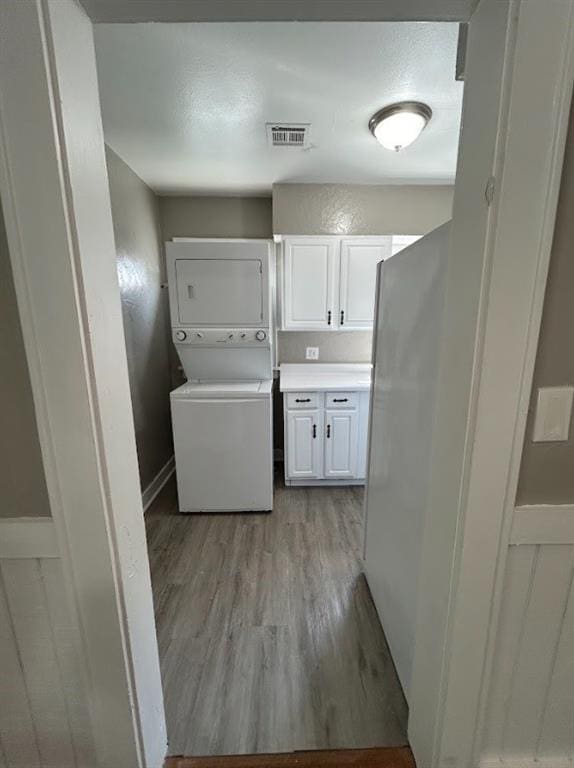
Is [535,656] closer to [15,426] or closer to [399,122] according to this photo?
[15,426]

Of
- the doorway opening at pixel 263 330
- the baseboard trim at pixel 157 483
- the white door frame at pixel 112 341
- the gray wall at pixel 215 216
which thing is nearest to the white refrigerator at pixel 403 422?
the doorway opening at pixel 263 330

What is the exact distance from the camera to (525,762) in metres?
0.91

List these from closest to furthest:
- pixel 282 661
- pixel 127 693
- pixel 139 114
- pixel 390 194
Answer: pixel 127 693, pixel 282 661, pixel 139 114, pixel 390 194

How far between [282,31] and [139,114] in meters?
0.89

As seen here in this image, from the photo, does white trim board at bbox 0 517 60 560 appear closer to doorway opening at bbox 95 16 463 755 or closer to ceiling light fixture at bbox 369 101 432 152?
doorway opening at bbox 95 16 463 755

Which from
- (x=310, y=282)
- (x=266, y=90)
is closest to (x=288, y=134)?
(x=266, y=90)

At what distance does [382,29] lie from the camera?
1.17m

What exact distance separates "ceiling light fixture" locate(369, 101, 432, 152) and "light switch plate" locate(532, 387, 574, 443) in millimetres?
1627

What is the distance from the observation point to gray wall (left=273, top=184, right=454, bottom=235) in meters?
2.61

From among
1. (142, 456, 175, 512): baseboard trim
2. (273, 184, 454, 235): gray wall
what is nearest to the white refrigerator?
(273, 184, 454, 235): gray wall

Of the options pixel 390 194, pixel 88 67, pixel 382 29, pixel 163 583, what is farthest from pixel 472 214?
pixel 390 194

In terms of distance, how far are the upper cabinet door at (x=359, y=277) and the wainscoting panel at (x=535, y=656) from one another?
214 centimetres

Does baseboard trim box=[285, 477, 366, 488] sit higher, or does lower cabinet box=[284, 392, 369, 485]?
lower cabinet box=[284, 392, 369, 485]

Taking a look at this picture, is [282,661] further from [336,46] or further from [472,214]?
[336,46]
